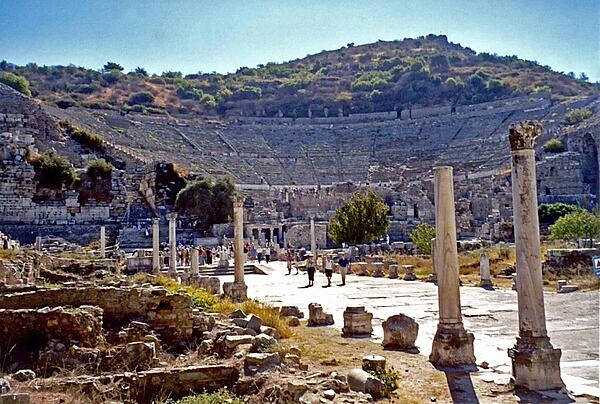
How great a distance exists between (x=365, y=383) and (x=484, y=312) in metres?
→ 7.48

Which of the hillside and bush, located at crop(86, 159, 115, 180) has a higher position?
the hillside

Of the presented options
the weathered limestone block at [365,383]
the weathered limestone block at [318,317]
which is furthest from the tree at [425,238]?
the weathered limestone block at [365,383]

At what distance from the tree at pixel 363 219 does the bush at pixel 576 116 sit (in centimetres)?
4128

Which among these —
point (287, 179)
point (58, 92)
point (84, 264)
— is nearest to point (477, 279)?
point (84, 264)

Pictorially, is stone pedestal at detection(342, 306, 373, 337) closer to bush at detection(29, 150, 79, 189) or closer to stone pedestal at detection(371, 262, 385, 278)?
stone pedestal at detection(371, 262, 385, 278)

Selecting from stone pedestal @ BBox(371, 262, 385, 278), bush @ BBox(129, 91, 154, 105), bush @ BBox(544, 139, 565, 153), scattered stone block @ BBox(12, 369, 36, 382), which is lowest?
scattered stone block @ BBox(12, 369, 36, 382)

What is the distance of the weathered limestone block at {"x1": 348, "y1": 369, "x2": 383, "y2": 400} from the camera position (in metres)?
6.77

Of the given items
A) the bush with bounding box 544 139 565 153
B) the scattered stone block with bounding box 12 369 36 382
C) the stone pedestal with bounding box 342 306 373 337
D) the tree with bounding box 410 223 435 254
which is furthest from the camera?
the bush with bounding box 544 139 565 153

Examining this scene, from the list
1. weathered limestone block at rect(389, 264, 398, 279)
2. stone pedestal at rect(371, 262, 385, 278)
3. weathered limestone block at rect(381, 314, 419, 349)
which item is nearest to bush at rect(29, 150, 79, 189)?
stone pedestal at rect(371, 262, 385, 278)

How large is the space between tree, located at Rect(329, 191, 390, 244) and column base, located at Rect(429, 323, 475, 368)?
28862mm

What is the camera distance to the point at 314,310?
13.0 metres

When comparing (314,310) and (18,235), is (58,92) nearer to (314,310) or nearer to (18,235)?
(18,235)

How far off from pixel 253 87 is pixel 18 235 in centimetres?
8314

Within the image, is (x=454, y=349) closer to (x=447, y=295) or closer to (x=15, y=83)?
(x=447, y=295)
